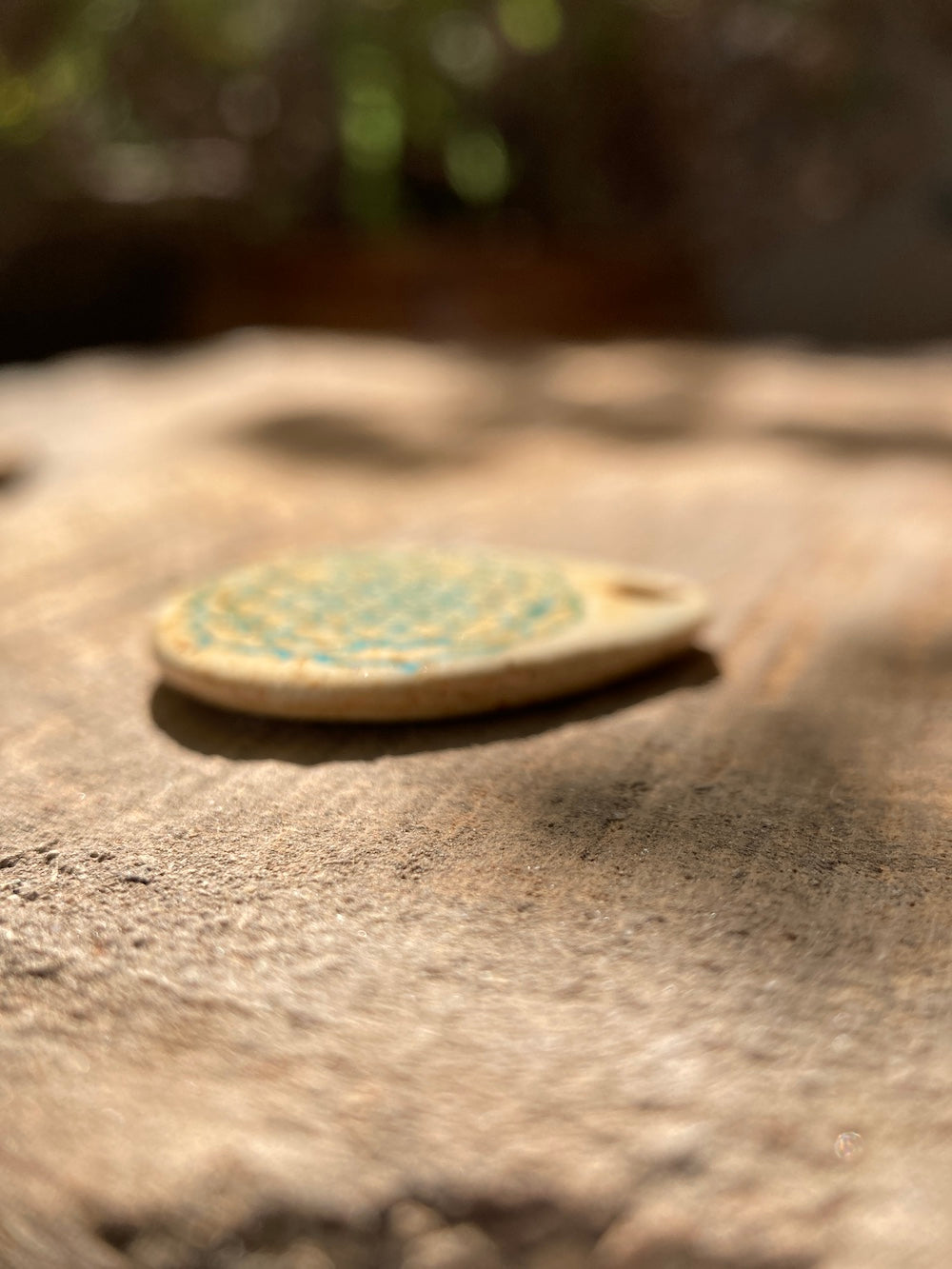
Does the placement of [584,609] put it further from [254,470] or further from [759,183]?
[759,183]

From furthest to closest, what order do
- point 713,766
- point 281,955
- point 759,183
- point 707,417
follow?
point 759,183
point 707,417
point 713,766
point 281,955

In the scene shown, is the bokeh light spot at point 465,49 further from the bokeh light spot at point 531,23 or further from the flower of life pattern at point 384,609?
the flower of life pattern at point 384,609

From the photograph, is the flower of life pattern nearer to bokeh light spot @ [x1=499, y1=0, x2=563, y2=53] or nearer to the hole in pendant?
the hole in pendant

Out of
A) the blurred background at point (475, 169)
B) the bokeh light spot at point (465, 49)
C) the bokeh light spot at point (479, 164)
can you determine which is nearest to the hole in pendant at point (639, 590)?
the blurred background at point (475, 169)

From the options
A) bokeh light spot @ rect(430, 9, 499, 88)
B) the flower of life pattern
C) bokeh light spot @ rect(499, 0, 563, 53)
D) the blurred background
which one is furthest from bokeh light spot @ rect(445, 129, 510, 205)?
the flower of life pattern

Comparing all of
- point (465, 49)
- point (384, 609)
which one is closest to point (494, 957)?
point (384, 609)

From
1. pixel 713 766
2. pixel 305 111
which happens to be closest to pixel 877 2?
pixel 305 111

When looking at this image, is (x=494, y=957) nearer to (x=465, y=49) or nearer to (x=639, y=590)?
(x=639, y=590)
